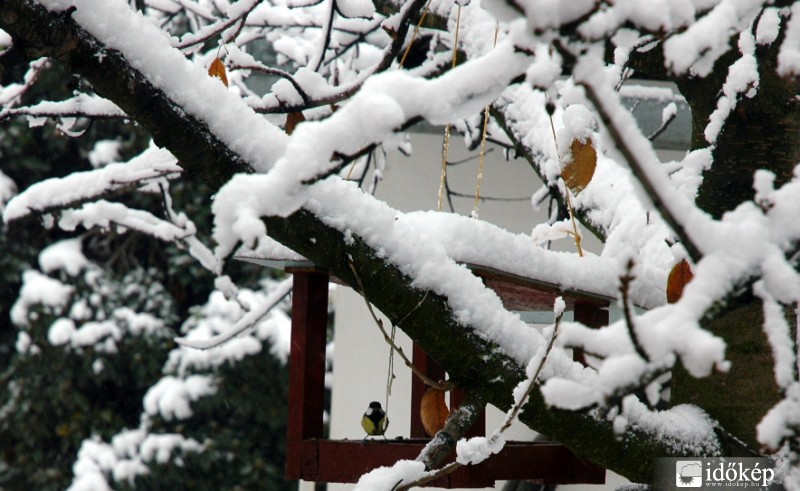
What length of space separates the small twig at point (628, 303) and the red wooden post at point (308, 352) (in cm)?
114

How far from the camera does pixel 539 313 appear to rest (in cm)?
230

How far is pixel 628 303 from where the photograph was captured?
626 millimetres

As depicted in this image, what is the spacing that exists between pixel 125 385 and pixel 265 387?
42.0 inches

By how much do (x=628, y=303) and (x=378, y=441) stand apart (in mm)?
1039

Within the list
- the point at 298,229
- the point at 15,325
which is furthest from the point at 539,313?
the point at 15,325

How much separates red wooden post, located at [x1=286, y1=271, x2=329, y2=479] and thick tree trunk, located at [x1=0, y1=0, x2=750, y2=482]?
0.55 metres

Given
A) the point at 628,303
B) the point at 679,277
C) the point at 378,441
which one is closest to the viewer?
the point at 628,303

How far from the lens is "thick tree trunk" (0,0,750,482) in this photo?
3.27 ft

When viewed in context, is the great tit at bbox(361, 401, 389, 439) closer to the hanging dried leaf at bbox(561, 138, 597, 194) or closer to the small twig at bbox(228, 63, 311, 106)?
the small twig at bbox(228, 63, 311, 106)

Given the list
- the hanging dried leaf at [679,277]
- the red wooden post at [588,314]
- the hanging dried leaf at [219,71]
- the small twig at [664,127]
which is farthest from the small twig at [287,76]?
the small twig at [664,127]

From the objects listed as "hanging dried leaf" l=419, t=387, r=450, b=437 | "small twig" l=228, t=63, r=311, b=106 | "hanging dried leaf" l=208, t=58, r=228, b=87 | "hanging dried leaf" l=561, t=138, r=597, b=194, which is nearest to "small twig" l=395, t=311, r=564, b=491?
"hanging dried leaf" l=561, t=138, r=597, b=194

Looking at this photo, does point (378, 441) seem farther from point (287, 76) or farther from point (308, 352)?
point (287, 76)

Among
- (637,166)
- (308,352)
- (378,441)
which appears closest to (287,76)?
(308,352)

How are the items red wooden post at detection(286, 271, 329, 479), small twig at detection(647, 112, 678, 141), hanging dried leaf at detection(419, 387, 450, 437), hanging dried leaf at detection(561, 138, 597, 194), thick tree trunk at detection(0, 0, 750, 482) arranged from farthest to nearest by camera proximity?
small twig at detection(647, 112, 678, 141), red wooden post at detection(286, 271, 329, 479), hanging dried leaf at detection(419, 387, 450, 437), hanging dried leaf at detection(561, 138, 597, 194), thick tree trunk at detection(0, 0, 750, 482)
